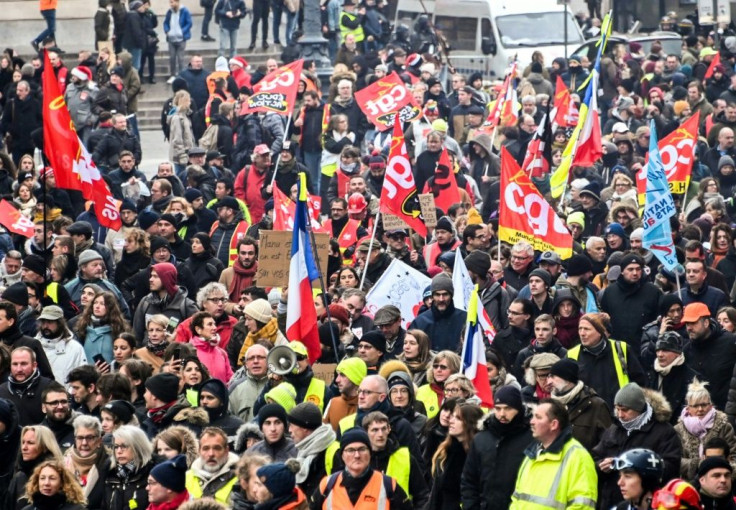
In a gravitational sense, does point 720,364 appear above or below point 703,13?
below

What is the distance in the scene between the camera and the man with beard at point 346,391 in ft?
36.2

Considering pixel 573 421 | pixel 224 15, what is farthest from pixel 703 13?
pixel 573 421

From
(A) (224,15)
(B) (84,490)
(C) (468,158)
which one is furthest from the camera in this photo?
(A) (224,15)

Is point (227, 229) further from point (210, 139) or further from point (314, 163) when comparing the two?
point (314, 163)

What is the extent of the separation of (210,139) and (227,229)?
555 centimetres

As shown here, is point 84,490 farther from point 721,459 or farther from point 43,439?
point 721,459

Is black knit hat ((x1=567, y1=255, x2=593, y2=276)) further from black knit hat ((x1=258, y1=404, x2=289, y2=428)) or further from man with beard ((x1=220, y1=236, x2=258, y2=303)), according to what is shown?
black knit hat ((x1=258, y1=404, x2=289, y2=428))

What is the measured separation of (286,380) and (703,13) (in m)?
21.1

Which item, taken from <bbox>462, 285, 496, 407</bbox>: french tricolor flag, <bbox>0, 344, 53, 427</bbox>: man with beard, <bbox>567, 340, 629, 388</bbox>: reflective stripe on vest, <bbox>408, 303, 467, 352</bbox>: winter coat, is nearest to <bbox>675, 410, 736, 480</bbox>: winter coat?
<bbox>567, 340, 629, 388</bbox>: reflective stripe on vest

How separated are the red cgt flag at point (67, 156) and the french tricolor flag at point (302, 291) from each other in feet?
12.3

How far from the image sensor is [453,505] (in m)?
9.84

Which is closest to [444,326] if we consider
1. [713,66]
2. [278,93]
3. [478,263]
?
[478,263]

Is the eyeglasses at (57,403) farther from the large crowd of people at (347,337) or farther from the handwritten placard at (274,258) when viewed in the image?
the handwritten placard at (274,258)

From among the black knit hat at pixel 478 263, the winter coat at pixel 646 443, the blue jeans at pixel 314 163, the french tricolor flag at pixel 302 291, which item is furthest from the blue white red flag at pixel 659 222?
the blue jeans at pixel 314 163
